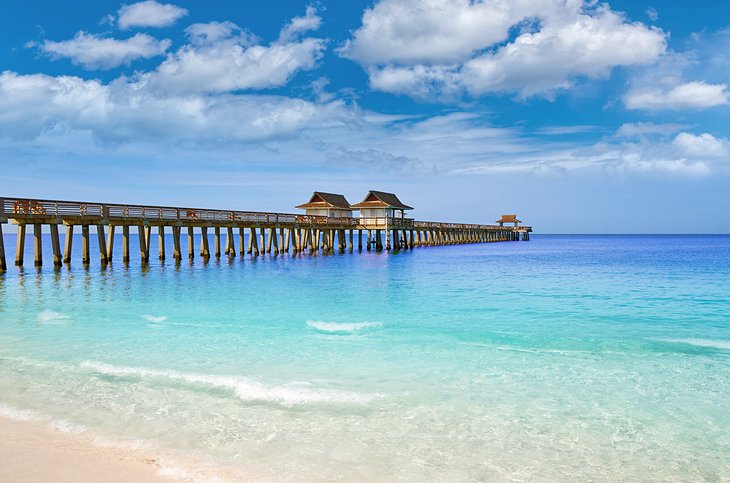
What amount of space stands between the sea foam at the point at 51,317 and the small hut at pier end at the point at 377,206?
39462 mm

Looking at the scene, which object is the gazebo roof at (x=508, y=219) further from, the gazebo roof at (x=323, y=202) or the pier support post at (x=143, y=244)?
the pier support post at (x=143, y=244)

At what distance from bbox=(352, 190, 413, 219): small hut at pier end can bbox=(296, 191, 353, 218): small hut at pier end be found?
6.06 ft

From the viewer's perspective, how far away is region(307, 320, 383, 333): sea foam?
41.3 feet

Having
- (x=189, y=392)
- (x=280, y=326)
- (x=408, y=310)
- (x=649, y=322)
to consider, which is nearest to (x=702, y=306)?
(x=649, y=322)

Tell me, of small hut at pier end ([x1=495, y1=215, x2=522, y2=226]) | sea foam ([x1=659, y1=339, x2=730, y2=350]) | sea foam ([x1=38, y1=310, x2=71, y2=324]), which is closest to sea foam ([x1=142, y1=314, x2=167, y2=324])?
sea foam ([x1=38, y1=310, x2=71, y2=324])

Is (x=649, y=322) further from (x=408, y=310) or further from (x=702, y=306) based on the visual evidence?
(x=408, y=310)

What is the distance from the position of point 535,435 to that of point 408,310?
9.89 metres

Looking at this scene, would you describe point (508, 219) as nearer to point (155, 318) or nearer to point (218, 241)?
point (218, 241)

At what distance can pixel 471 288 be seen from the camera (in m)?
21.6

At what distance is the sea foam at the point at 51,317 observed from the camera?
13109 millimetres

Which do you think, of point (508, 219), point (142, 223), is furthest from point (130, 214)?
point (508, 219)

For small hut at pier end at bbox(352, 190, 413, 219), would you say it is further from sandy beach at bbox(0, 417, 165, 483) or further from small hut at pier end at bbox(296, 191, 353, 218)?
sandy beach at bbox(0, 417, 165, 483)

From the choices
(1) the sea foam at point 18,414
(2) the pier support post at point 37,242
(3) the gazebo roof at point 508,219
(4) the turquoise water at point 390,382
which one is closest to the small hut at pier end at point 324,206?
(2) the pier support post at point 37,242

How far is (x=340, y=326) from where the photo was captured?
13.1 m
